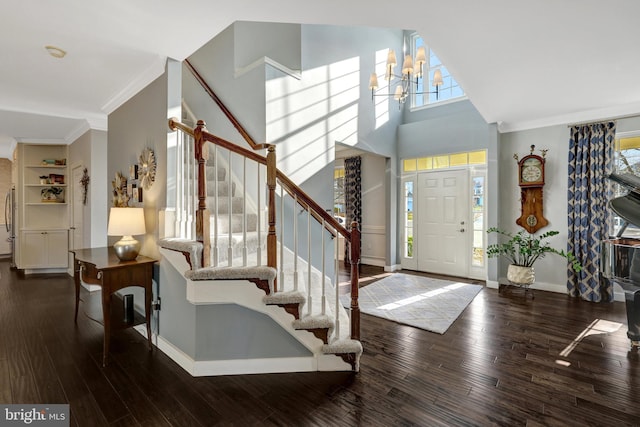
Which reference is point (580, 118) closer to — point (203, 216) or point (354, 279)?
point (354, 279)

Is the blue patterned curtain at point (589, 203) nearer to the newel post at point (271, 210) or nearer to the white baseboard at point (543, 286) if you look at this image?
the white baseboard at point (543, 286)

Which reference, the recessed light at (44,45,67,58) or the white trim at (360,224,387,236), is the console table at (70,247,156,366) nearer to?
the recessed light at (44,45,67,58)

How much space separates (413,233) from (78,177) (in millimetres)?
6292

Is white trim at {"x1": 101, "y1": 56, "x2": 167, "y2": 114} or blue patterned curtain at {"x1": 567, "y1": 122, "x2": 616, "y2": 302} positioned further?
blue patterned curtain at {"x1": 567, "y1": 122, "x2": 616, "y2": 302}

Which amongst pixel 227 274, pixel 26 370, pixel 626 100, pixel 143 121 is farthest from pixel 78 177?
pixel 626 100

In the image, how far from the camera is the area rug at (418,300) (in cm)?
336

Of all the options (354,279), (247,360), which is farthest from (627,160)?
(247,360)

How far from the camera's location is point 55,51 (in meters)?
2.51

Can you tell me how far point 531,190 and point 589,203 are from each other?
0.71 metres

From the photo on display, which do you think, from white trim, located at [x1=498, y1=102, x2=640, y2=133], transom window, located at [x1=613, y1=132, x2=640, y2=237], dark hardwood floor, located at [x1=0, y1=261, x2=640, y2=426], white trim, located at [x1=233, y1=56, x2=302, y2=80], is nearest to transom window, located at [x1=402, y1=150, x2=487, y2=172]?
white trim, located at [x1=498, y1=102, x2=640, y2=133]

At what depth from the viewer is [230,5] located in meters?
1.94

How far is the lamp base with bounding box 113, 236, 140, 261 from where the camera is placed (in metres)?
2.66

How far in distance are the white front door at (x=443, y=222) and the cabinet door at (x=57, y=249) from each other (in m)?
6.91

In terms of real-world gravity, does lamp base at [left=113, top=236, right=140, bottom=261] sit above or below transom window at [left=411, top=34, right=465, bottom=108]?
below
